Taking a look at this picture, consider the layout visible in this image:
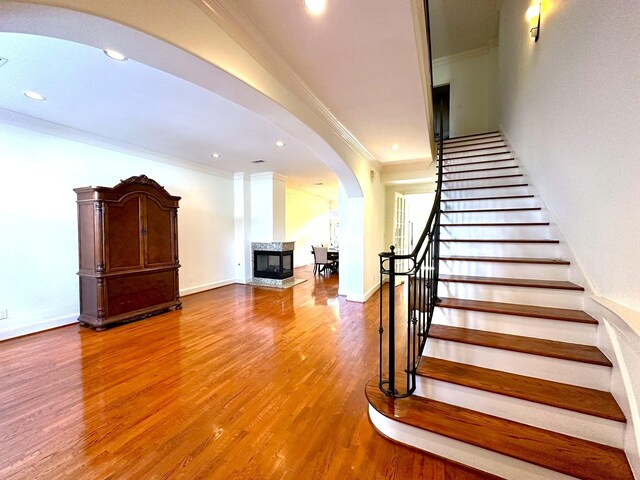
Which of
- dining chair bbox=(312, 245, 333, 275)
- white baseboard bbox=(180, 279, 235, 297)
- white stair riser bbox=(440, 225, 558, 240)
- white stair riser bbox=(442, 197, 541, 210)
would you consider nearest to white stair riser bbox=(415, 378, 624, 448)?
white stair riser bbox=(440, 225, 558, 240)

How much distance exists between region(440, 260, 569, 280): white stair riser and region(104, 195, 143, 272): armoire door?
4.27m

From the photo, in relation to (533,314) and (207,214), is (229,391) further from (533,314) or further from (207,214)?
(207,214)

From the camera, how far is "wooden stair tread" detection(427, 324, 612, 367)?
1.54 metres

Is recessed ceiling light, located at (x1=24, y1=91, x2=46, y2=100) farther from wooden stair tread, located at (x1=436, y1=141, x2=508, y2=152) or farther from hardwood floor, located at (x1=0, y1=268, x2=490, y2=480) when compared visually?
wooden stair tread, located at (x1=436, y1=141, x2=508, y2=152)

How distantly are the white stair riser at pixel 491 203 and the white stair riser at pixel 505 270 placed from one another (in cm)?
111

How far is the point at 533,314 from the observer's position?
1.80 meters

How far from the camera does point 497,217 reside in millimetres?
2998

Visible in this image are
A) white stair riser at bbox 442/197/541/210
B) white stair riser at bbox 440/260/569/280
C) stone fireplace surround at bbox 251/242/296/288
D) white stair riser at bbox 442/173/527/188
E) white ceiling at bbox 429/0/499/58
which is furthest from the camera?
stone fireplace surround at bbox 251/242/296/288

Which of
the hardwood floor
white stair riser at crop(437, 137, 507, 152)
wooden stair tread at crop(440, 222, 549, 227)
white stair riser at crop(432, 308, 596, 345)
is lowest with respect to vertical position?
the hardwood floor

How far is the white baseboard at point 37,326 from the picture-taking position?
329 centimetres

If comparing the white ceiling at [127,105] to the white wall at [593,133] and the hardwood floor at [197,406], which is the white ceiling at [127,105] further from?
the white wall at [593,133]

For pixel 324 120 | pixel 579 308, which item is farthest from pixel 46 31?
pixel 579 308

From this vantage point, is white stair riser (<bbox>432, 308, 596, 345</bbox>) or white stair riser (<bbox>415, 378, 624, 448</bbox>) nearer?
white stair riser (<bbox>415, 378, 624, 448</bbox>)

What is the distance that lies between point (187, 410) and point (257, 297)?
347cm
